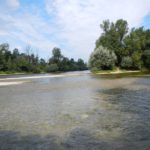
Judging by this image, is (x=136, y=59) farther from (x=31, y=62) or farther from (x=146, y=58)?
(x=31, y=62)

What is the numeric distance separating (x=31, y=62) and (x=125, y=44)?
237 feet

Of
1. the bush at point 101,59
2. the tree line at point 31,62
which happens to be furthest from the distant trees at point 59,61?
the bush at point 101,59

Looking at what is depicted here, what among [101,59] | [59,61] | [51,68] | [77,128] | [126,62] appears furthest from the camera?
[59,61]

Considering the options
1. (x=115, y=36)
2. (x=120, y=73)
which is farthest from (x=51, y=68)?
(x=120, y=73)

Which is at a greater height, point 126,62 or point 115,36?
point 115,36

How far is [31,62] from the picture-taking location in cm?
14138

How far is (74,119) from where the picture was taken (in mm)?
11453

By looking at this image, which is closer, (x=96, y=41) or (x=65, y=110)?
(x=65, y=110)

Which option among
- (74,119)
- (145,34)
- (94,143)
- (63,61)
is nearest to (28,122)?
(74,119)

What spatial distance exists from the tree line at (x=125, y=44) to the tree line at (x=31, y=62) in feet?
176

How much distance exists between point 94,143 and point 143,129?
2327 millimetres

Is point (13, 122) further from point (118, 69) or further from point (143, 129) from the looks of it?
point (118, 69)

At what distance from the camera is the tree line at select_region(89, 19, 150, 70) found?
8106cm

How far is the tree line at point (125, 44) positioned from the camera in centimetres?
8106
